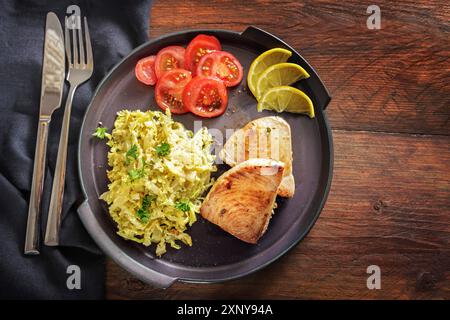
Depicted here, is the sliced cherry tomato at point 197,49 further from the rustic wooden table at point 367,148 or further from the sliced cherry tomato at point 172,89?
the rustic wooden table at point 367,148

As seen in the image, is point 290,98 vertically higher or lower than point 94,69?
lower

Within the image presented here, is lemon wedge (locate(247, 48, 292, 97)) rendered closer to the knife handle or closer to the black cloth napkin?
the black cloth napkin

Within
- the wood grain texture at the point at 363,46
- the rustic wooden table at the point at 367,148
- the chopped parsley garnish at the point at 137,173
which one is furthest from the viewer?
the wood grain texture at the point at 363,46

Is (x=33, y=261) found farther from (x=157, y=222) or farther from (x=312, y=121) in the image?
(x=312, y=121)

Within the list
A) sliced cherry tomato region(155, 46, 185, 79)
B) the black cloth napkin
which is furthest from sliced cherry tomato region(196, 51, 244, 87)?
the black cloth napkin

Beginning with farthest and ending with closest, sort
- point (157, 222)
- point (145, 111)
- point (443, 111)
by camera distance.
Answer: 1. point (443, 111)
2. point (145, 111)
3. point (157, 222)

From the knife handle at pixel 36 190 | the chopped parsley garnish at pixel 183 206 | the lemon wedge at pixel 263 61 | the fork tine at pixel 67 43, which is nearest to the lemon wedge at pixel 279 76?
the lemon wedge at pixel 263 61

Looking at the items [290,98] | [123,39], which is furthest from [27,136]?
[290,98]

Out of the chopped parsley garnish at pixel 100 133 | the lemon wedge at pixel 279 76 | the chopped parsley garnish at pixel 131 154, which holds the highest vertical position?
the lemon wedge at pixel 279 76
